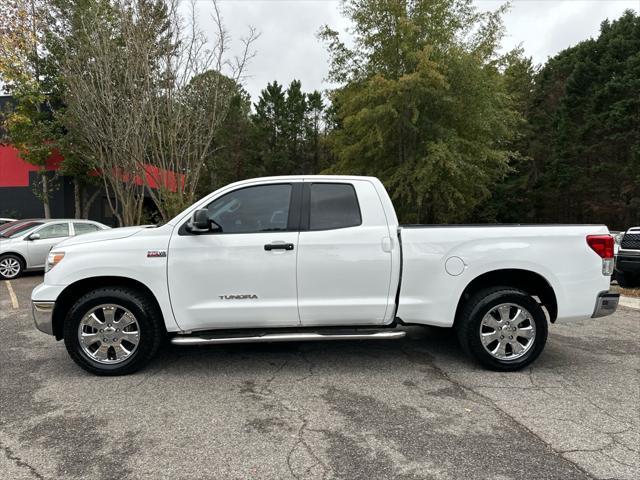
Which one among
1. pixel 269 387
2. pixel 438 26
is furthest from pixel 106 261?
pixel 438 26

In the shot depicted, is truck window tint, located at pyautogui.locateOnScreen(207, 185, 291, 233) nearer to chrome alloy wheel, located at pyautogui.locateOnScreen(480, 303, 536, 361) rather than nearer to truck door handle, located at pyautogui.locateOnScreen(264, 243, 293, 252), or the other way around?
truck door handle, located at pyautogui.locateOnScreen(264, 243, 293, 252)

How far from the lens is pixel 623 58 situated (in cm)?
3109

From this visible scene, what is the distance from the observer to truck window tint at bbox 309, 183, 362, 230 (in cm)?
431

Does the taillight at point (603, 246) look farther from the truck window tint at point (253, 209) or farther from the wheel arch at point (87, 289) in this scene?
the wheel arch at point (87, 289)

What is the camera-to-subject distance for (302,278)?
4.17 m

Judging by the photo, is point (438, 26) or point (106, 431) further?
point (438, 26)

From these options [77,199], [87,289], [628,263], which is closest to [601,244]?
[87,289]

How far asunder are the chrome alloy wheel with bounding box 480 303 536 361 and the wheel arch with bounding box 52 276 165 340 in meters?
3.17

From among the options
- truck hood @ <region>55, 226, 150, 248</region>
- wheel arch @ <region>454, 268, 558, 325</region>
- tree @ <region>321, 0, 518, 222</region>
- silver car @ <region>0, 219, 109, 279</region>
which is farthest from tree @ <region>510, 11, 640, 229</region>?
truck hood @ <region>55, 226, 150, 248</region>

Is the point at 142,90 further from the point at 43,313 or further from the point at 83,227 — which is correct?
the point at 43,313

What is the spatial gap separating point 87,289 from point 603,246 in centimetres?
507

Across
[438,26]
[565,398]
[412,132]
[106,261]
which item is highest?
[438,26]

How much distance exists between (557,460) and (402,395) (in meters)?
1.27

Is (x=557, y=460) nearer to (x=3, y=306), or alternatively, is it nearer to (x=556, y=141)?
(x=3, y=306)
